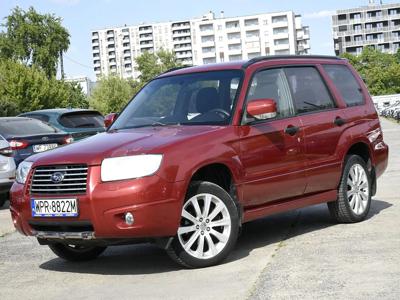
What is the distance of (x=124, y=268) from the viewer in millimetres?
6082

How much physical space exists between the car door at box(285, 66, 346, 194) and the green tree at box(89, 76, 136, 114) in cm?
8962

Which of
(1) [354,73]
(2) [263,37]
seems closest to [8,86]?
(1) [354,73]

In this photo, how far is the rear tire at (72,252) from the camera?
6.50 meters

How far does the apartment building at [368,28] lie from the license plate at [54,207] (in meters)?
148

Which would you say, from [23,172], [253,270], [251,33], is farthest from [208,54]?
[253,270]

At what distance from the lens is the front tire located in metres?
5.63

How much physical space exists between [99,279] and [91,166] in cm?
98

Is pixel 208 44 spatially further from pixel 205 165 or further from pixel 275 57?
pixel 205 165

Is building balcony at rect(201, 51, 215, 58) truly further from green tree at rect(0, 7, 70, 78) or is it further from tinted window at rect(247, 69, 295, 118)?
tinted window at rect(247, 69, 295, 118)

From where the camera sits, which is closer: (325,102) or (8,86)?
(325,102)

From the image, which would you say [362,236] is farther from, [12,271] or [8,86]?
[8,86]

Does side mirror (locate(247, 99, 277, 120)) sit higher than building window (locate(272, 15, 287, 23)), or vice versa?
building window (locate(272, 15, 287, 23))

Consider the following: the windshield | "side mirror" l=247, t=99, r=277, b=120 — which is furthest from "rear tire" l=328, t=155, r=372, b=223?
the windshield

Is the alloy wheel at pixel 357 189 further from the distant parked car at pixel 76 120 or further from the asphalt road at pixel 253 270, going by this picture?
the distant parked car at pixel 76 120
